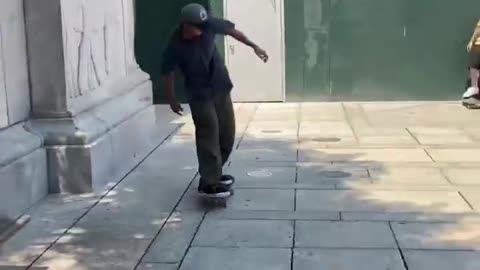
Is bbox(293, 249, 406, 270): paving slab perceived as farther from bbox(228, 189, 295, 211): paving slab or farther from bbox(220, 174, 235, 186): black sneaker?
bbox(220, 174, 235, 186): black sneaker

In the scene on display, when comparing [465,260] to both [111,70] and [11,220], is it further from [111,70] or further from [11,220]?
[111,70]

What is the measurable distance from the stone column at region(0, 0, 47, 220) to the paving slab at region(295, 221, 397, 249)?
223 cm

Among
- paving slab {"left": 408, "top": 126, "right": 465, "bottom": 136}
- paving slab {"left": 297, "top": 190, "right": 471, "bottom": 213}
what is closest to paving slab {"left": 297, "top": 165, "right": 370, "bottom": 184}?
paving slab {"left": 297, "top": 190, "right": 471, "bottom": 213}

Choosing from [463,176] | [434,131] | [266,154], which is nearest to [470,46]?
[434,131]

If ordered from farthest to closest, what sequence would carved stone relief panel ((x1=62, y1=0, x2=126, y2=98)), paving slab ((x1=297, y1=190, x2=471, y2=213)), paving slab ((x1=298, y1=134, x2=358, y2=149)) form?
paving slab ((x1=298, y1=134, x2=358, y2=149)) → carved stone relief panel ((x1=62, y1=0, x2=126, y2=98)) → paving slab ((x1=297, y1=190, x2=471, y2=213))

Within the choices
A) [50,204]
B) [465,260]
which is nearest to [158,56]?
[50,204]

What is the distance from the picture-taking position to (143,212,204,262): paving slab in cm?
534

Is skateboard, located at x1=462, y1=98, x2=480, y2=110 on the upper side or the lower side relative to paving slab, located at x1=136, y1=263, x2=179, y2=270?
upper

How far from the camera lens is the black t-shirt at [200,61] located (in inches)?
258

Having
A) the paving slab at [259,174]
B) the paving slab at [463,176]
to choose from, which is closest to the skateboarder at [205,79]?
the paving slab at [259,174]

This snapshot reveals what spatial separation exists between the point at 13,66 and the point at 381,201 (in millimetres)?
3305

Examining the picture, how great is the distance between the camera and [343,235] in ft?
19.0

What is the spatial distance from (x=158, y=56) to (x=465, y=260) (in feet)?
28.4

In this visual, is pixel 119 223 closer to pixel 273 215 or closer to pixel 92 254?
pixel 92 254
